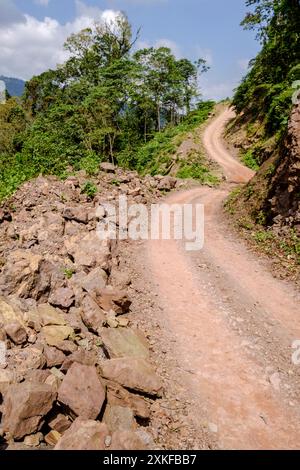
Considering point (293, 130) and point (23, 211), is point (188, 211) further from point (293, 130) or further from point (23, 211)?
point (23, 211)

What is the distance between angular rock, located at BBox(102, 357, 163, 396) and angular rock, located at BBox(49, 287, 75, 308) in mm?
2627

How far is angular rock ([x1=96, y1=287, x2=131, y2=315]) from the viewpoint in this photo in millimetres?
9641

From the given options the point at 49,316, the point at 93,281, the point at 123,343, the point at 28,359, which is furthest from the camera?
the point at 93,281

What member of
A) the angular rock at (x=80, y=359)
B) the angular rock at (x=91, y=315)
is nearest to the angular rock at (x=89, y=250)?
the angular rock at (x=91, y=315)

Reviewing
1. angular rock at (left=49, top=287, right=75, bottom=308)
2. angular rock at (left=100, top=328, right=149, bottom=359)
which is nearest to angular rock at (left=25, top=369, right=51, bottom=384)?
angular rock at (left=100, top=328, right=149, bottom=359)

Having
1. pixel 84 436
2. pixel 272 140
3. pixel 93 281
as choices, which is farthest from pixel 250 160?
pixel 84 436

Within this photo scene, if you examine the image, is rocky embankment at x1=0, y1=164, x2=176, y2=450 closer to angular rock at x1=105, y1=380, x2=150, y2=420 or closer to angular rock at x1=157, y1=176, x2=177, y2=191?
angular rock at x1=105, y1=380, x2=150, y2=420

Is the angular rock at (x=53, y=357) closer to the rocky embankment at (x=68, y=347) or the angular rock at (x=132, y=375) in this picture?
the rocky embankment at (x=68, y=347)

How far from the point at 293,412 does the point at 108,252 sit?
7.66 metres

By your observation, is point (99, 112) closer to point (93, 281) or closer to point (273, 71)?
point (273, 71)

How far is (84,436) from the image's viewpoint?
535cm

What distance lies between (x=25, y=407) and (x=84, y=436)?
1141mm

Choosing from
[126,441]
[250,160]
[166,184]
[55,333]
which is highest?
[250,160]

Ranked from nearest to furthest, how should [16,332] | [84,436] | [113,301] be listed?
[84,436] → [16,332] → [113,301]
